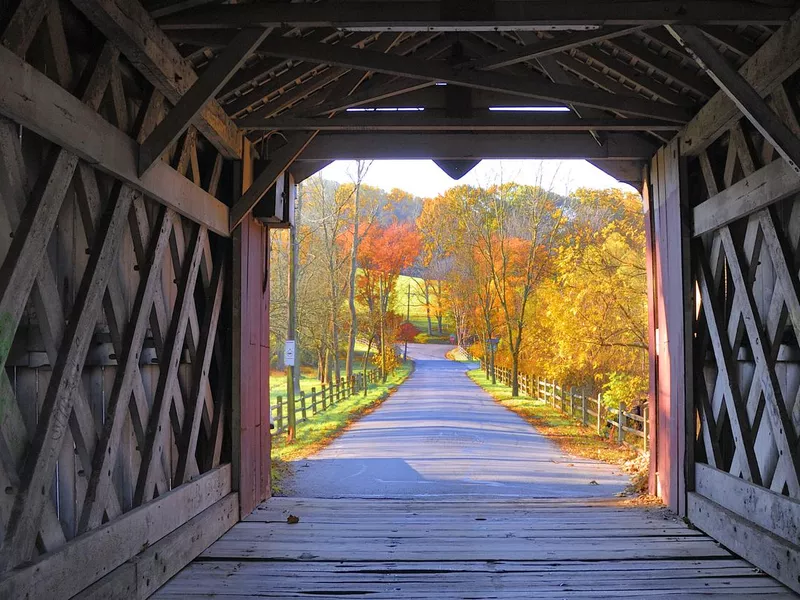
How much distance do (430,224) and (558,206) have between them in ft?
58.6

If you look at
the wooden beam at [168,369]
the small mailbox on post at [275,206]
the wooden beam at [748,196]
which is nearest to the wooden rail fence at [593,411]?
the wooden beam at [748,196]

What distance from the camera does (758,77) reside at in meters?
5.30

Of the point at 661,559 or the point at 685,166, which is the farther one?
the point at 685,166

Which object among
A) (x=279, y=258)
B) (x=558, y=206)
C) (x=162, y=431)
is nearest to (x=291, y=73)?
(x=162, y=431)

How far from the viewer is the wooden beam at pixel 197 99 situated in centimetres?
484

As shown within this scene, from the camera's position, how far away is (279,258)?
34625mm

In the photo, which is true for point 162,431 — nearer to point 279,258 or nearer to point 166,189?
point 166,189

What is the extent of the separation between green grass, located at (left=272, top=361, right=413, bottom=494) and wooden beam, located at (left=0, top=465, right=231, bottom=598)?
3.65 meters

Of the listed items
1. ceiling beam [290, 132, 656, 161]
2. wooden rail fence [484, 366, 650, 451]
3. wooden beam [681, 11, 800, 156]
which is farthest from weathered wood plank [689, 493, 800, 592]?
wooden rail fence [484, 366, 650, 451]

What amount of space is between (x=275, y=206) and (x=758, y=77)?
14.4 ft

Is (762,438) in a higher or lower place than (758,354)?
lower

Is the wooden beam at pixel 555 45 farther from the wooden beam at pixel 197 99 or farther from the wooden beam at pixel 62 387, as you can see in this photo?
the wooden beam at pixel 62 387

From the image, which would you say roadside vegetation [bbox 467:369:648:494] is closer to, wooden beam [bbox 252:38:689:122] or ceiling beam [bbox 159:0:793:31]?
wooden beam [bbox 252:38:689:122]

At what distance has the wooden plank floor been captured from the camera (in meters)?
5.03
